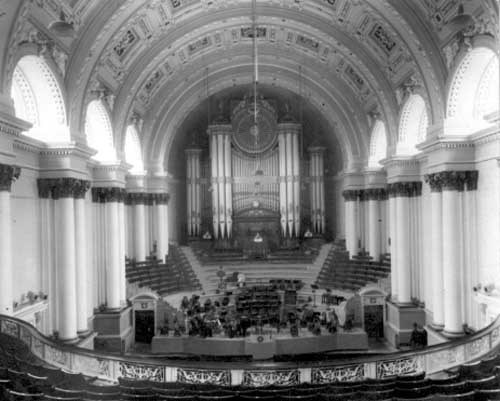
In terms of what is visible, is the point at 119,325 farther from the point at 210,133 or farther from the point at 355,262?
the point at 210,133

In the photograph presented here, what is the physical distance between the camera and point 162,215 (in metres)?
27.8

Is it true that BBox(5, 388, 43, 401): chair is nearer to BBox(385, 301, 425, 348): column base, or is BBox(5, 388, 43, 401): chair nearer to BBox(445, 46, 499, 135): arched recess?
BBox(445, 46, 499, 135): arched recess

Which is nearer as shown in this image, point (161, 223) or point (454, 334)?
point (454, 334)

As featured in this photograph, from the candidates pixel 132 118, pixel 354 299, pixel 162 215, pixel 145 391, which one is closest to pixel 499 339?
pixel 145 391

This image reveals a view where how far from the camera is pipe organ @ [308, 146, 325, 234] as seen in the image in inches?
1249

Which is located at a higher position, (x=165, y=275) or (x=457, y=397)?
(x=457, y=397)

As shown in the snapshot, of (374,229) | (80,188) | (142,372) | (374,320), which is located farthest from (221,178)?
(142,372)

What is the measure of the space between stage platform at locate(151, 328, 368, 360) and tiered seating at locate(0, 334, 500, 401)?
9050 mm

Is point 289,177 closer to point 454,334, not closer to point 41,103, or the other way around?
point 454,334

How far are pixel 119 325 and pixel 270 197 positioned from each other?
1473cm

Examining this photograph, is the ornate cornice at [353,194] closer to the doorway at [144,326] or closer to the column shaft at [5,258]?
the doorway at [144,326]

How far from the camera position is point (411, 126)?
20.1 meters

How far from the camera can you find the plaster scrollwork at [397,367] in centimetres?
1012

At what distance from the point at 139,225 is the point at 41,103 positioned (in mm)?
11550
